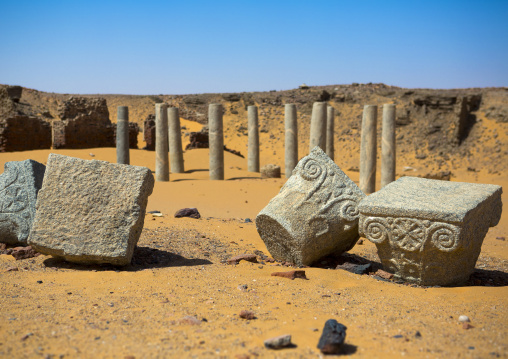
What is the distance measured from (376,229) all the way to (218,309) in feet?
6.38

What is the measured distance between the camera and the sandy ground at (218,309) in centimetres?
356

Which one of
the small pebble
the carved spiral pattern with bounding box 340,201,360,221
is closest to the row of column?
the carved spiral pattern with bounding box 340,201,360,221

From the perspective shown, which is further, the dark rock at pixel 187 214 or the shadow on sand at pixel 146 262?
the dark rock at pixel 187 214

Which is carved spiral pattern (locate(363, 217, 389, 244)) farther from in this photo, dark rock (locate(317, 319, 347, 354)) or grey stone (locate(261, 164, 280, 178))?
grey stone (locate(261, 164, 280, 178))

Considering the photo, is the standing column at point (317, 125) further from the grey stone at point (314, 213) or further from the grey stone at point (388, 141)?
the grey stone at point (314, 213)

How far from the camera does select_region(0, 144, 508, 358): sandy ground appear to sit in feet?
11.7

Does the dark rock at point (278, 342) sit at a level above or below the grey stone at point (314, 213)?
below

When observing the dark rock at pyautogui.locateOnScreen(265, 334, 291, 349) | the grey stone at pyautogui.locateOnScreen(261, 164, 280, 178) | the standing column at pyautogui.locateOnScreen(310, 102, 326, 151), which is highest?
the standing column at pyautogui.locateOnScreen(310, 102, 326, 151)

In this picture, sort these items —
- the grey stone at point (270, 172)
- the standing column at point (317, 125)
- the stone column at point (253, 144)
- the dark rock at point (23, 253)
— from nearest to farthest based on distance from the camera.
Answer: the dark rock at point (23, 253) < the standing column at point (317, 125) < the grey stone at point (270, 172) < the stone column at point (253, 144)

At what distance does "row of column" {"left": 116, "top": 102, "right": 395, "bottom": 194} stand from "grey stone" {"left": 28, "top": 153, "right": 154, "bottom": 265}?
33.4 ft

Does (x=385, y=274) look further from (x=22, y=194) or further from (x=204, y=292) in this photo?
(x=22, y=194)

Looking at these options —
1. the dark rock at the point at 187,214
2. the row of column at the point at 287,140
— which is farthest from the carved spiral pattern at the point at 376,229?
the row of column at the point at 287,140

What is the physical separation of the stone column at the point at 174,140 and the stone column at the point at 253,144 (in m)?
2.99

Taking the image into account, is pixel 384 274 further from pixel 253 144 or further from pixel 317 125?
pixel 253 144
